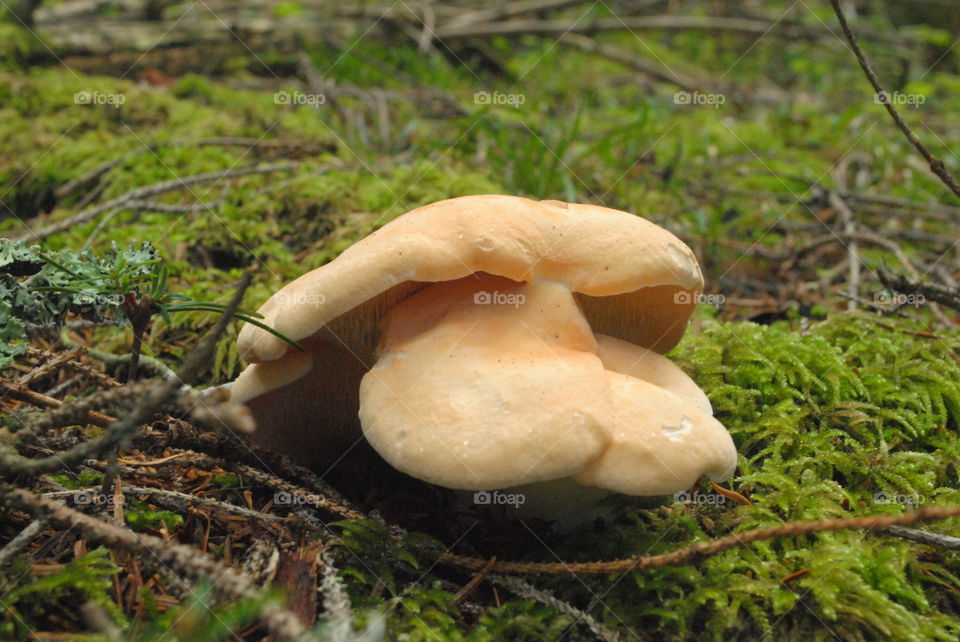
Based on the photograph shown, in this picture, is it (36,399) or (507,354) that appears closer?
(507,354)

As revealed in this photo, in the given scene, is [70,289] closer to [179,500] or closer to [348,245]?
[179,500]

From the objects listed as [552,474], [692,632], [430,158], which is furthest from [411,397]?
[430,158]

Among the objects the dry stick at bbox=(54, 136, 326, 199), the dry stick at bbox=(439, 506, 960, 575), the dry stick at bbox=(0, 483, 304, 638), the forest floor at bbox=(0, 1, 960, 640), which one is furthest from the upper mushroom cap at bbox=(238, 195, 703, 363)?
the dry stick at bbox=(54, 136, 326, 199)

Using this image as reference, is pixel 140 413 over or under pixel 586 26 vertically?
under

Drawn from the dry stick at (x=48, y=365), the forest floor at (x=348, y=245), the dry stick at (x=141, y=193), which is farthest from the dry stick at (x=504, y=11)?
the dry stick at (x=48, y=365)

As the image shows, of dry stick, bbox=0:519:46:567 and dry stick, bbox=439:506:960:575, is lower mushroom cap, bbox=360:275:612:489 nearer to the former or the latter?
dry stick, bbox=439:506:960:575

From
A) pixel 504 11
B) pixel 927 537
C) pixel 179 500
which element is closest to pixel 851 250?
pixel 927 537

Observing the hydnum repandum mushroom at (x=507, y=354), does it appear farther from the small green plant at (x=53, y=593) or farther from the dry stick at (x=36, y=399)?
the small green plant at (x=53, y=593)
